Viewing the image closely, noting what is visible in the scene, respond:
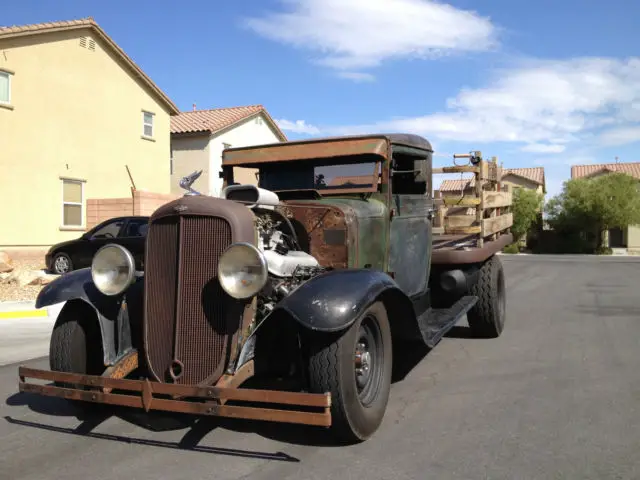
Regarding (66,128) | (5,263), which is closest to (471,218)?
(5,263)

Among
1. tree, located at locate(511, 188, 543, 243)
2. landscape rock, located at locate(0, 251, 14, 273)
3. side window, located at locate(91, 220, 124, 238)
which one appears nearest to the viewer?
side window, located at locate(91, 220, 124, 238)

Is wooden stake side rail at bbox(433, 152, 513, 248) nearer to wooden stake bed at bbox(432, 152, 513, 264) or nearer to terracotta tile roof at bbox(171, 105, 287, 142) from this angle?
wooden stake bed at bbox(432, 152, 513, 264)

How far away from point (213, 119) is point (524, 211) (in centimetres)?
2080

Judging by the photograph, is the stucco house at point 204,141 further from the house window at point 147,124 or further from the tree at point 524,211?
the tree at point 524,211

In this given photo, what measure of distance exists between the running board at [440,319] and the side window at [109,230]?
9.16 metres

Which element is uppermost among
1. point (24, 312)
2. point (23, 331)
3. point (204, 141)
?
point (204, 141)

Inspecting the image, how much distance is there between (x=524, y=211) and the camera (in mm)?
37062

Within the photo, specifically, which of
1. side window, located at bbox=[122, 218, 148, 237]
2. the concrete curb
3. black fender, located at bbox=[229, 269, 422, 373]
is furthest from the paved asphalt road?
side window, located at bbox=[122, 218, 148, 237]

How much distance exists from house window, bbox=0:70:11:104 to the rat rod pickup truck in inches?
513

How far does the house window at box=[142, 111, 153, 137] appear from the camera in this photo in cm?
2031

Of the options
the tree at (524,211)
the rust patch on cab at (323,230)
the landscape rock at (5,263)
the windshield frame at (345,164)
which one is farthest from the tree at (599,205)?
the rust patch on cab at (323,230)

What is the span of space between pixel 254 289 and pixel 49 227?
48.2 ft

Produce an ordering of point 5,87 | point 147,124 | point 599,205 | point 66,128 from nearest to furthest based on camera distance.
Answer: point 5,87, point 66,128, point 147,124, point 599,205

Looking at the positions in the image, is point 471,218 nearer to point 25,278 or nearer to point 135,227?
point 135,227
